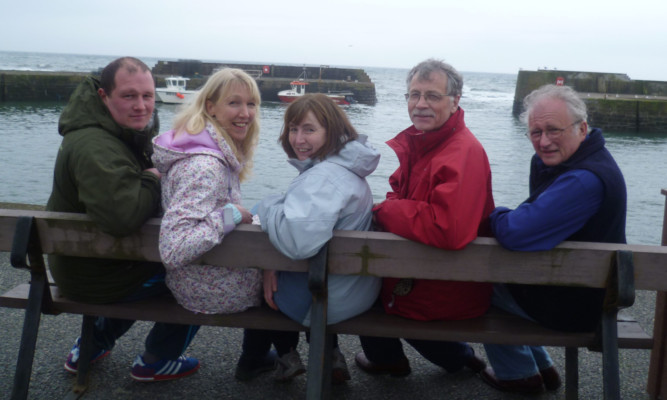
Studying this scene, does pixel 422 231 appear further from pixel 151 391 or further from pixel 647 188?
pixel 647 188

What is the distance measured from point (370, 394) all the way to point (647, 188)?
21.7 m

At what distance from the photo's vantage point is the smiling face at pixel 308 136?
300 centimetres

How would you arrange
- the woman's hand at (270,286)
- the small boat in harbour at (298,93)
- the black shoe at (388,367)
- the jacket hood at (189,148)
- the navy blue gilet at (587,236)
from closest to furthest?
the navy blue gilet at (587,236)
the jacket hood at (189,148)
the woman's hand at (270,286)
the black shoe at (388,367)
the small boat in harbour at (298,93)

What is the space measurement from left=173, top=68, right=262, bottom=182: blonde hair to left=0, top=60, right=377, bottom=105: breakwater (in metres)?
41.0

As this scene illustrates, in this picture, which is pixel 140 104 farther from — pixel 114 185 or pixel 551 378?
pixel 551 378

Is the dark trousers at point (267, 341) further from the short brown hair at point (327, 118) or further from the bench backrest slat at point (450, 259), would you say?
the short brown hair at point (327, 118)

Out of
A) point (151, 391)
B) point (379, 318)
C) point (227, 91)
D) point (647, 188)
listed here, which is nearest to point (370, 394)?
point (379, 318)

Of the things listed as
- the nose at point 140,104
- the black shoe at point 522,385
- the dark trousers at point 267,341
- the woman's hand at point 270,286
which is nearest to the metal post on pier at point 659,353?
the black shoe at point 522,385

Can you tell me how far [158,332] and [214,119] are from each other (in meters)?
1.13

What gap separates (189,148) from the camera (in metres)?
2.89

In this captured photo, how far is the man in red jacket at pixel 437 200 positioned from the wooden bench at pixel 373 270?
0.08 metres

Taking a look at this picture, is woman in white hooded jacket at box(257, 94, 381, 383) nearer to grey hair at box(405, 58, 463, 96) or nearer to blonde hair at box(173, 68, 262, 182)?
blonde hair at box(173, 68, 262, 182)

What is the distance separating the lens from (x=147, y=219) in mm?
2869

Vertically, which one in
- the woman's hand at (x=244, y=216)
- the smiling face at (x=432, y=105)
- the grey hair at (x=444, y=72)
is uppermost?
the grey hair at (x=444, y=72)
